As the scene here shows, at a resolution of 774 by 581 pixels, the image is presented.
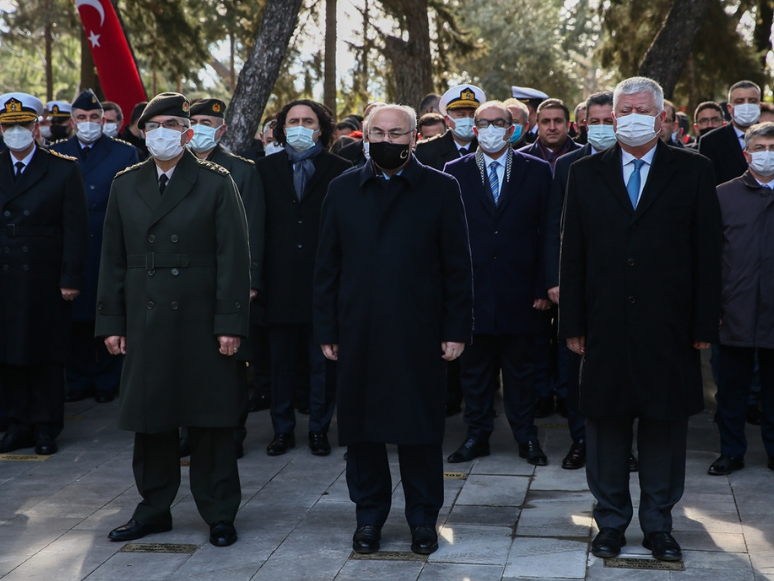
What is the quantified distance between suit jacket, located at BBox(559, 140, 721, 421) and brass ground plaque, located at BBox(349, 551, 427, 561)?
1.09m

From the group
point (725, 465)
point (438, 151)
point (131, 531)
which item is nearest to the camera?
point (131, 531)

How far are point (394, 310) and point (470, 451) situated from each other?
2.17 metres

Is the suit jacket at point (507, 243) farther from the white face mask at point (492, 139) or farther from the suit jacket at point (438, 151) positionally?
the suit jacket at point (438, 151)

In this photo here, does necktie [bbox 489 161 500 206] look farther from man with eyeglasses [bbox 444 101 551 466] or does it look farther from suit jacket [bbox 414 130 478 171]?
suit jacket [bbox 414 130 478 171]

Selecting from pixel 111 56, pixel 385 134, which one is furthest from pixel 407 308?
pixel 111 56

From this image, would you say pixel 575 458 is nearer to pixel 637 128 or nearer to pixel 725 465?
pixel 725 465

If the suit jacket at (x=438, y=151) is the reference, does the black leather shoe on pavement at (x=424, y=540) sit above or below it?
below

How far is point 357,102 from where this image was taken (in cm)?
1895

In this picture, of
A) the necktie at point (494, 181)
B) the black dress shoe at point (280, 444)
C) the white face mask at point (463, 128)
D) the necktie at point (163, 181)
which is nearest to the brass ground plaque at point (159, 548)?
the necktie at point (163, 181)

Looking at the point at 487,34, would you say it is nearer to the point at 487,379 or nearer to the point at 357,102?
the point at 357,102

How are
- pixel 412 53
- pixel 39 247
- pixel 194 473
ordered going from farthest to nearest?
pixel 412 53 < pixel 39 247 < pixel 194 473

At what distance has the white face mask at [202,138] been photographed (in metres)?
7.04

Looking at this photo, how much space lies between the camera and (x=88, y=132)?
8938mm

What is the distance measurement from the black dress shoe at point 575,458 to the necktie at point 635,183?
7.29ft
